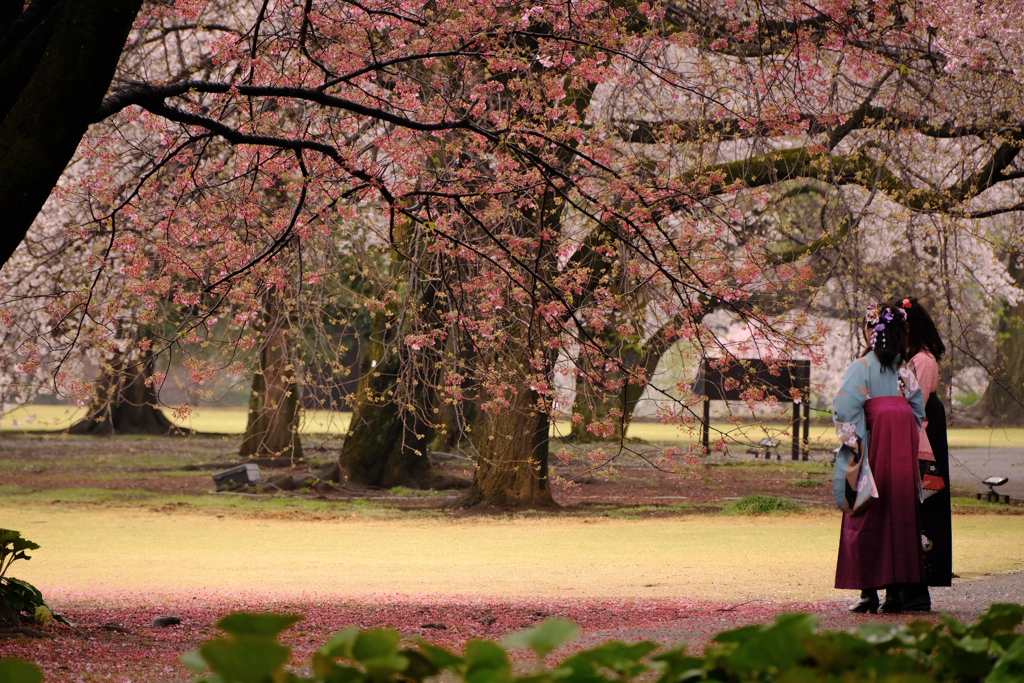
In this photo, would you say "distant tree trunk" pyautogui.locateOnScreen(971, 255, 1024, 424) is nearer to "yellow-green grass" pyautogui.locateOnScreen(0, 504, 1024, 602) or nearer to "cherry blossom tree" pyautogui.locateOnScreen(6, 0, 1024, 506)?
"yellow-green grass" pyautogui.locateOnScreen(0, 504, 1024, 602)

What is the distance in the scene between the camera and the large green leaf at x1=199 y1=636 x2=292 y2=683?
110 centimetres

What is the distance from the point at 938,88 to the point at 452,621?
8453 millimetres

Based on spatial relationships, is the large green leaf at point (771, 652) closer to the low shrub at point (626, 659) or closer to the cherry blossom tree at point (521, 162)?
the low shrub at point (626, 659)

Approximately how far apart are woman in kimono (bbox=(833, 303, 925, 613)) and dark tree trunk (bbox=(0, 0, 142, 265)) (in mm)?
4740

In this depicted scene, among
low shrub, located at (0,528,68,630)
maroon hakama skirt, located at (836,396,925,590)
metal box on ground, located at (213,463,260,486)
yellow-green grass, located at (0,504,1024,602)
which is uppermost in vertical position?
maroon hakama skirt, located at (836,396,925,590)

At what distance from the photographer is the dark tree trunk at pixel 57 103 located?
4.20 meters

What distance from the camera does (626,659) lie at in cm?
137

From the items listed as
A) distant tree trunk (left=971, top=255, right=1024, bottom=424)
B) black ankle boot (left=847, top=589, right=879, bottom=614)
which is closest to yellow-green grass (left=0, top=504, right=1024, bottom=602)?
black ankle boot (left=847, top=589, right=879, bottom=614)

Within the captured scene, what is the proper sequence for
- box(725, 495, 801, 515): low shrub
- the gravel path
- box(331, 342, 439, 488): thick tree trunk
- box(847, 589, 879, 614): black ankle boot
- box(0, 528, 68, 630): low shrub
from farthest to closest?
box(331, 342, 439, 488): thick tree trunk, the gravel path, box(725, 495, 801, 515): low shrub, box(847, 589, 879, 614): black ankle boot, box(0, 528, 68, 630): low shrub

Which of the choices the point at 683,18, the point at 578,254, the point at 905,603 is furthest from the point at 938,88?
the point at 905,603

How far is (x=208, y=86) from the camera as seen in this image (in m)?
5.54

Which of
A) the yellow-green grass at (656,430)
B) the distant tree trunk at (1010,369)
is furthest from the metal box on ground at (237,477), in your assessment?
the distant tree trunk at (1010,369)

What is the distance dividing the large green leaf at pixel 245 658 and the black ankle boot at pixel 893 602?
6051 mm

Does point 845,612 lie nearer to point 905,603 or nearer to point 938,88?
point 905,603
